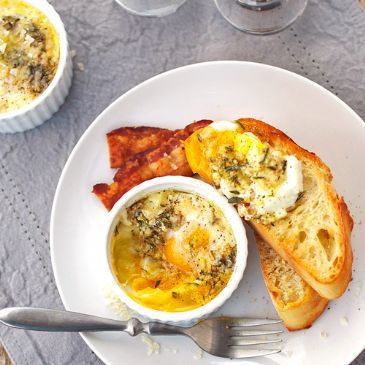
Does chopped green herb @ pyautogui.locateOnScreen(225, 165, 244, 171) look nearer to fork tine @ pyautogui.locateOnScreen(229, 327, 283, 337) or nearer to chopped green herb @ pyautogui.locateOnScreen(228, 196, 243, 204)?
chopped green herb @ pyautogui.locateOnScreen(228, 196, 243, 204)

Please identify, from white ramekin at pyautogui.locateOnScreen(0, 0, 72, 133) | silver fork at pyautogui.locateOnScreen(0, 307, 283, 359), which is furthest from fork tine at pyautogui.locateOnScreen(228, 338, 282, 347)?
white ramekin at pyautogui.locateOnScreen(0, 0, 72, 133)

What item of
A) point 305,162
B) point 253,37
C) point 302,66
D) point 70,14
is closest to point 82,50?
point 70,14

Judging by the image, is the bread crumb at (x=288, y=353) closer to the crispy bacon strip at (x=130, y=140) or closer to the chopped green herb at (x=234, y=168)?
the chopped green herb at (x=234, y=168)

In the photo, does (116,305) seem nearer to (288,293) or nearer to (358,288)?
(288,293)

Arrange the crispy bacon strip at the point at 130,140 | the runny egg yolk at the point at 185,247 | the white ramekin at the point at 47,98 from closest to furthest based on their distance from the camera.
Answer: the runny egg yolk at the point at 185,247 < the crispy bacon strip at the point at 130,140 < the white ramekin at the point at 47,98

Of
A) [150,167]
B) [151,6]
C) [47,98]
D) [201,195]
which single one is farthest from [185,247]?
[151,6]

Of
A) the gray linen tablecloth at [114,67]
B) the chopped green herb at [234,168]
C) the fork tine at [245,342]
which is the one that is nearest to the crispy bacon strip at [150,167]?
the chopped green herb at [234,168]
